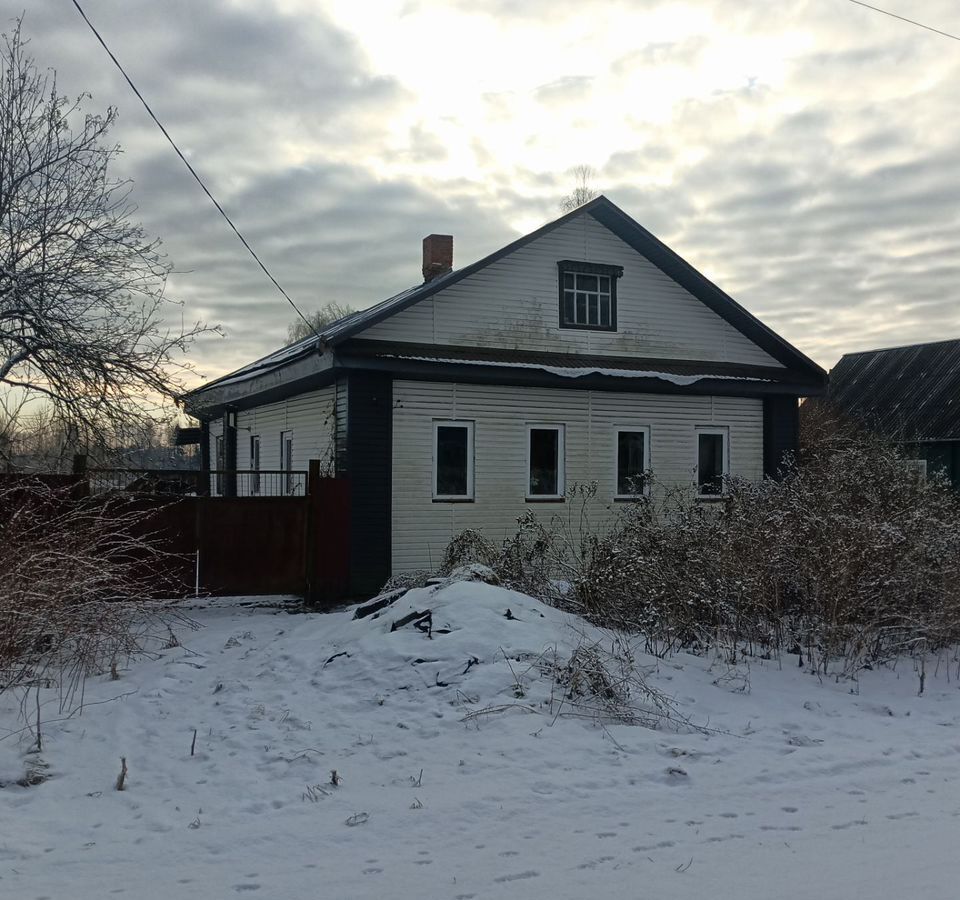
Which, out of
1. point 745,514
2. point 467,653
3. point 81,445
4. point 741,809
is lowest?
point 741,809

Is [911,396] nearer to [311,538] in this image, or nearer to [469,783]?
[311,538]

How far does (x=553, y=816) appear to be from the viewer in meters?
4.59

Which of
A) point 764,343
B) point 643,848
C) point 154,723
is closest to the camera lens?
point 643,848

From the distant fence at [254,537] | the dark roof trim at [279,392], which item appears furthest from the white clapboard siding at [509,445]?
the distant fence at [254,537]

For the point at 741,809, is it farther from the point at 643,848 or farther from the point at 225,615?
the point at 225,615

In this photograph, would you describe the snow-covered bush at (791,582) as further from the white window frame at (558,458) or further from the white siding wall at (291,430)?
the white siding wall at (291,430)

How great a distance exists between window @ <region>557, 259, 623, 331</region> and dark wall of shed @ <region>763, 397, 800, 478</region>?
371cm

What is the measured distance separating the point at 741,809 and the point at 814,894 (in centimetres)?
101

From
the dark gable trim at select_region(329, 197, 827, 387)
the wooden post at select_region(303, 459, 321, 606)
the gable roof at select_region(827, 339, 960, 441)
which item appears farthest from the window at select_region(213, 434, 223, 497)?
the gable roof at select_region(827, 339, 960, 441)

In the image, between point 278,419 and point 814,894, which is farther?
point 278,419

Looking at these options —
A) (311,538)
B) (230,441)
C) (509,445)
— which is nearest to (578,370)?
(509,445)

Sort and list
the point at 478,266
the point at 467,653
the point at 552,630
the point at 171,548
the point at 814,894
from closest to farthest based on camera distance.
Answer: the point at 814,894 → the point at 467,653 → the point at 552,630 → the point at 171,548 → the point at 478,266

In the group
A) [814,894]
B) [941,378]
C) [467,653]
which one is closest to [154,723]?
[467,653]

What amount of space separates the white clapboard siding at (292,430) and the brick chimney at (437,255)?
152 inches
